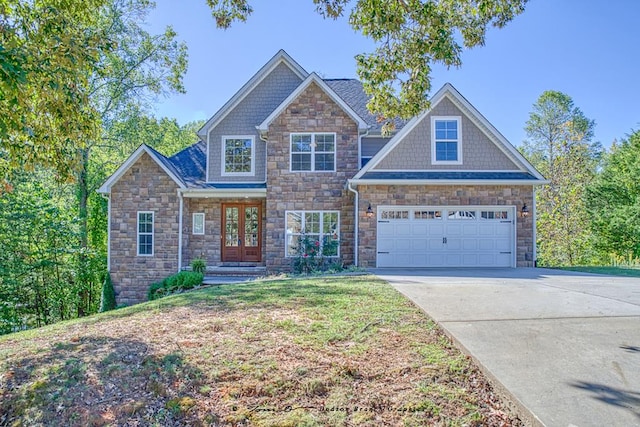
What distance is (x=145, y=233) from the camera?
13.5 m

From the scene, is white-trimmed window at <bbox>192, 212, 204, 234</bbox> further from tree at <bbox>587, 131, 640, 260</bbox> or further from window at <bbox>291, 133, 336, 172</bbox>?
tree at <bbox>587, 131, 640, 260</bbox>

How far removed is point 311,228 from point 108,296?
758cm

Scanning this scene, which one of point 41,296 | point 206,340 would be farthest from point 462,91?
point 41,296

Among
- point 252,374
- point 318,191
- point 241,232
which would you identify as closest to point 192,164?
point 241,232

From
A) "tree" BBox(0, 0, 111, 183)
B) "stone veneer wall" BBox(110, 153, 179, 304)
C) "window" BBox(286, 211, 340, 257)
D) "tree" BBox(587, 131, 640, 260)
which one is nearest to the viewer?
"tree" BBox(0, 0, 111, 183)

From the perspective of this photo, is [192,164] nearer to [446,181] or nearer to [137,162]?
[137,162]

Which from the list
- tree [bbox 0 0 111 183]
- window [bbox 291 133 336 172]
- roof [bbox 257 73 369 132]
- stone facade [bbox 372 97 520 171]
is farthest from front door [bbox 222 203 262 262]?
tree [bbox 0 0 111 183]

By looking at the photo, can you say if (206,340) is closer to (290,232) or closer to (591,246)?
(290,232)

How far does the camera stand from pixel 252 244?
14.1 m

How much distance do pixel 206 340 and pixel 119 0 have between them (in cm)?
1806

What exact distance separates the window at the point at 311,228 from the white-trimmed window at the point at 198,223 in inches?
→ 137

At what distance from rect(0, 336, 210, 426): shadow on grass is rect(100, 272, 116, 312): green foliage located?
9667 mm

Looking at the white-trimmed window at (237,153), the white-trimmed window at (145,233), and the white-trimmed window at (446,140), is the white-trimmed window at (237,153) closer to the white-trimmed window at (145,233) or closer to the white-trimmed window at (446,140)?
the white-trimmed window at (145,233)

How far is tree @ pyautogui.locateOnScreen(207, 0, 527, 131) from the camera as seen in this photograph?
6379 millimetres
